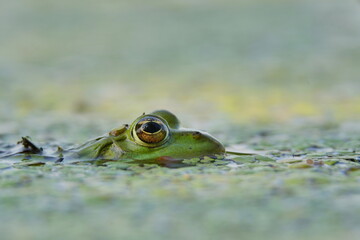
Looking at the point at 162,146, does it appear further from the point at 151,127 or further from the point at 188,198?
the point at 188,198

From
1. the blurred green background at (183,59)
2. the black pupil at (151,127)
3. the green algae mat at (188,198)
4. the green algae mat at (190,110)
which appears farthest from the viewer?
the blurred green background at (183,59)

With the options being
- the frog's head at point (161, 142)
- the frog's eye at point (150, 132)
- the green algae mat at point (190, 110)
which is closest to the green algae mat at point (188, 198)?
the green algae mat at point (190, 110)

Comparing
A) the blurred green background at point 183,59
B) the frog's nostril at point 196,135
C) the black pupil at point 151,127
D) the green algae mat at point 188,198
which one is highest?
the blurred green background at point 183,59

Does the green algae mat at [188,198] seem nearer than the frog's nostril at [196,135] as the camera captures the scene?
Yes

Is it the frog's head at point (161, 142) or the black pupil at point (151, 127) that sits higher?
the black pupil at point (151, 127)

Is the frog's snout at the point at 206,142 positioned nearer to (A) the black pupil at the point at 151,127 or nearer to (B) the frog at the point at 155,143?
(B) the frog at the point at 155,143

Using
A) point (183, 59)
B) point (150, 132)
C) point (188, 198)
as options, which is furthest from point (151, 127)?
point (183, 59)

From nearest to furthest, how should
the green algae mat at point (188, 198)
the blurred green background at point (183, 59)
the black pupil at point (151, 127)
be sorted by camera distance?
the green algae mat at point (188, 198)
the black pupil at point (151, 127)
the blurred green background at point (183, 59)

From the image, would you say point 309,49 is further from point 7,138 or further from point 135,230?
point 135,230
